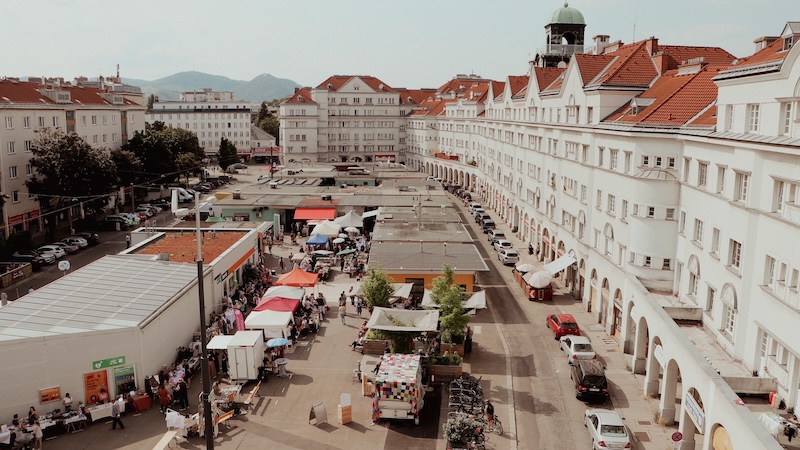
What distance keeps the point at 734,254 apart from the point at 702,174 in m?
5.53

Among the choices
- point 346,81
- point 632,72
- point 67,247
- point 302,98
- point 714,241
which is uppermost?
point 346,81

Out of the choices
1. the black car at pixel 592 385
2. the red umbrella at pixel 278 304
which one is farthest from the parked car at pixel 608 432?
the red umbrella at pixel 278 304

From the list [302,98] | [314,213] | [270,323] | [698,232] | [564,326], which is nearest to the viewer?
[698,232]

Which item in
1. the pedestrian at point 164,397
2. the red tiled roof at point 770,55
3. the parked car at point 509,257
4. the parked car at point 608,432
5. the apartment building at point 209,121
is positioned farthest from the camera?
the apartment building at point 209,121

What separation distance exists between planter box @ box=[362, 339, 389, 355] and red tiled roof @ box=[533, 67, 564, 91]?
32.2m

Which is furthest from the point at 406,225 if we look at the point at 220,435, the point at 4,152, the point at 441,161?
the point at 441,161

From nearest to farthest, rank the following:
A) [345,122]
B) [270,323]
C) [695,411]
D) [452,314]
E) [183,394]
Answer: [695,411] < [183,394] < [452,314] < [270,323] < [345,122]

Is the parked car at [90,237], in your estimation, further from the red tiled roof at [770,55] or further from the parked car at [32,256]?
the red tiled roof at [770,55]

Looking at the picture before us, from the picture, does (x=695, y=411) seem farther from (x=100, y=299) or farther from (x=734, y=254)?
(x=100, y=299)

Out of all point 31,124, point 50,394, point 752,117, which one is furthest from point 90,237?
point 752,117

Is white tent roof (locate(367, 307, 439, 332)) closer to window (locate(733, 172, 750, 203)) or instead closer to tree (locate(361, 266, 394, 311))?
tree (locate(361, 266, 394, 311))

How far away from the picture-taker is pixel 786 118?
69.8 feet

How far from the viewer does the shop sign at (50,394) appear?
81.1 feet

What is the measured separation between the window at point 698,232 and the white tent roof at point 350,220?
119 ft
